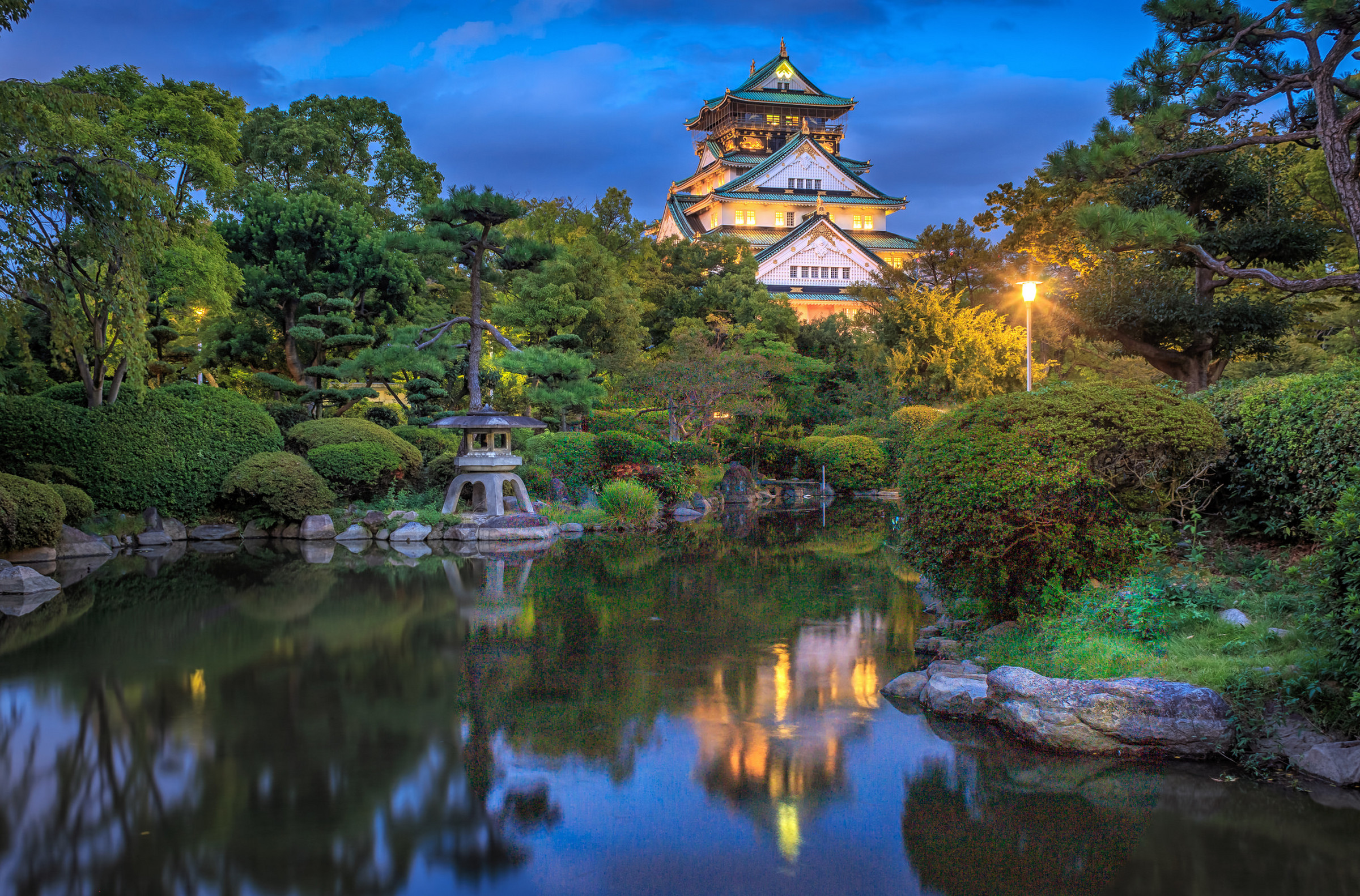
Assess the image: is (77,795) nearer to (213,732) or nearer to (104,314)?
(213,732)

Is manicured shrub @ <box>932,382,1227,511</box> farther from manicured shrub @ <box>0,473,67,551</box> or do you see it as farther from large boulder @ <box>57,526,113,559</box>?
large boulder @ <box>57,526,113,559</box>

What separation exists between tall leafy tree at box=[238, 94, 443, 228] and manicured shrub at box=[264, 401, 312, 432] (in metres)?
6.47

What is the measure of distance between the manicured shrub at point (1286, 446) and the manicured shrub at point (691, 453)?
1420 cm

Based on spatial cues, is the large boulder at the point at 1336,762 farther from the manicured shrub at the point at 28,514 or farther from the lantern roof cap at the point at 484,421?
the manicured shrub at the point at 28,514

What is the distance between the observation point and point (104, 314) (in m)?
14.1

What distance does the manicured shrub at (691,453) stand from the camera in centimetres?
2139

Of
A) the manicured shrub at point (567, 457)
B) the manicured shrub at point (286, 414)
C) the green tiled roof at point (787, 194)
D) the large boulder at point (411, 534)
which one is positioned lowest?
the large boulder at point (411, 534)

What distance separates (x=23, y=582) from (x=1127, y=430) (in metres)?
11.6

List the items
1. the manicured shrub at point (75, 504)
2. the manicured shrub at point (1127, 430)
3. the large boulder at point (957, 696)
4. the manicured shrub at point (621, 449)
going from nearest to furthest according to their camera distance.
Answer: the large boulder at point (957, 696) < the manicured shrub at point (1127, 430) < the manicured shrub at point (75, 504) < the manicured shrub at point (621, 449)

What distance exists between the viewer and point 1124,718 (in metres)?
4.98

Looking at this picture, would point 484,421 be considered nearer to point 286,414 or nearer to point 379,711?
point 286,414

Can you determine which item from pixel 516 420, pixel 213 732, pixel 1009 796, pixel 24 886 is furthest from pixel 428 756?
pixel 516 420

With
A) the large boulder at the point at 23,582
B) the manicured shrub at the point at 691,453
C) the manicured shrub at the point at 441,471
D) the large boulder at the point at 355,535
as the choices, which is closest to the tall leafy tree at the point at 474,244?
the manicured shrub at the point at 441,471

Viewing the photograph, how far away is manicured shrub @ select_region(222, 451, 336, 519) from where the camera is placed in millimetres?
15430
